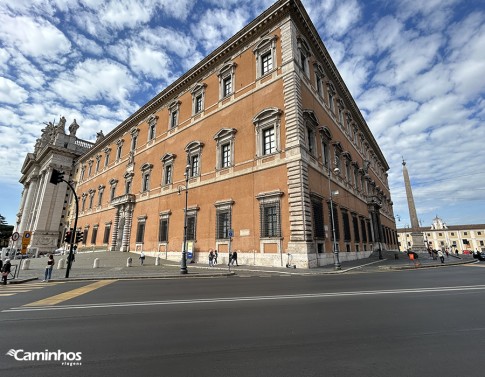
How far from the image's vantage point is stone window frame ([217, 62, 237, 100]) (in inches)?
927

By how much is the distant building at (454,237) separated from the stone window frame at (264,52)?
3158 inches

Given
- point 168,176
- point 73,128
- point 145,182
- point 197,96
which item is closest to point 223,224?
point 168,176

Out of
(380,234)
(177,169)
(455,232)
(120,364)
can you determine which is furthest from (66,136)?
(455,232)

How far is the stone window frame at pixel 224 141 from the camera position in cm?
2170

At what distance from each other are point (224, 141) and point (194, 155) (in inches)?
169

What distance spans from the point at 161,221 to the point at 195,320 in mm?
22810

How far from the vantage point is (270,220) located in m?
18.0

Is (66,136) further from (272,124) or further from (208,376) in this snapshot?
(208,376)

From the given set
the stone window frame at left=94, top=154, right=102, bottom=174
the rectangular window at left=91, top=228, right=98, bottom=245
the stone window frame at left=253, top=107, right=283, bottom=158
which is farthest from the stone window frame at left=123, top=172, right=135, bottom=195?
the stone window frame at left=253, top=107, right=283, bottom=158

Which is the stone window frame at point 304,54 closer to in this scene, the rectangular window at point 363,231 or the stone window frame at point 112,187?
the rectangular window at point 363,231

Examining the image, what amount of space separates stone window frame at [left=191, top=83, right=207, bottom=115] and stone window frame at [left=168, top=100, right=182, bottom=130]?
268 centimetres

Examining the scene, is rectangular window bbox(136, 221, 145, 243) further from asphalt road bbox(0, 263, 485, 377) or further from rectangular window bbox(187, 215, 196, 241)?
asphalt road bbox(0, 263, 485, 377)

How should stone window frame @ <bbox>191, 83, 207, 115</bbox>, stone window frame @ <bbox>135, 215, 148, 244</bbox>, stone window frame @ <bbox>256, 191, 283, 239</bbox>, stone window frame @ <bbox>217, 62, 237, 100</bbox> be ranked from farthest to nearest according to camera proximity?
stone window frame @ <bbox>135, 215, 148, 244</bbox> < stone window frame @ <bbox>191, 83, 207, 115</bbox> < stone window frame @ <bbox>217, 62, 237, 100</bbox> < stone window frame @ <bbox>256, 191, 283, 239</bbox>

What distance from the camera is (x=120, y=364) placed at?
10.7 feet
